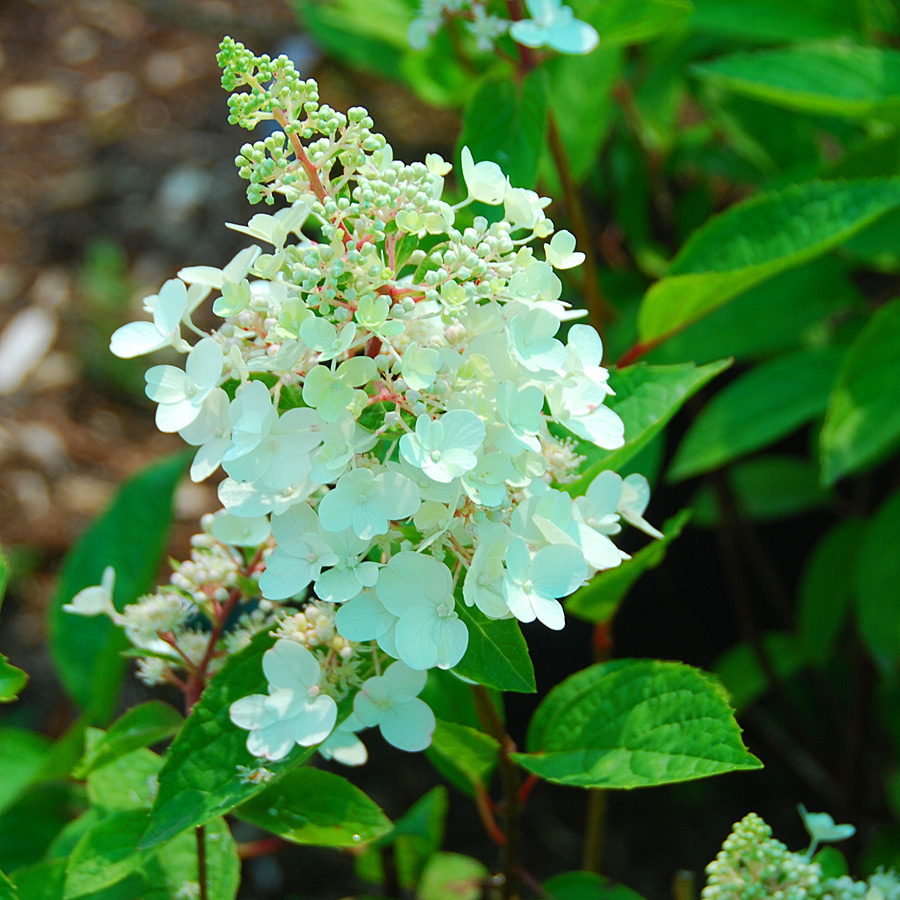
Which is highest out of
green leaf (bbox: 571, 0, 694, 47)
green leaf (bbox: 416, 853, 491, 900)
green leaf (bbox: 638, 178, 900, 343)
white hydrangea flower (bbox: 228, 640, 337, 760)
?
green leaf (bbox: 571, 0, 694, 47)

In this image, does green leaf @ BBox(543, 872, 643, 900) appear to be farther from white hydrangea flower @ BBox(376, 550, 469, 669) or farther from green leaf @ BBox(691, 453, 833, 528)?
green leaf @ BBox(691, 453, 833, 528)

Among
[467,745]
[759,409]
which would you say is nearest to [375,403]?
[467,745]

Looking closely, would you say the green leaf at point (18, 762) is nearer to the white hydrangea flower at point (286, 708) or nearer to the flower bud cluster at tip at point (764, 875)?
the white hydrangea flower at point (286, 708)

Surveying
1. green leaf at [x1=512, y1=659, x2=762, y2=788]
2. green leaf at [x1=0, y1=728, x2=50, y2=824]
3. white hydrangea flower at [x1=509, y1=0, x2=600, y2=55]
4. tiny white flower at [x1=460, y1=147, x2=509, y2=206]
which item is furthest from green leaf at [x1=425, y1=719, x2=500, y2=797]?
white hydrangea flower at [x1=509, y1=0, x2=600, y2=55]

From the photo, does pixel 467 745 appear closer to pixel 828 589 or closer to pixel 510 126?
pixel 510 126

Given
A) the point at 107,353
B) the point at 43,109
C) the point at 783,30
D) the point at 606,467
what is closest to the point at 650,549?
the point at 606,467

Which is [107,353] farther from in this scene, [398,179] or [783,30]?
[398,179]
